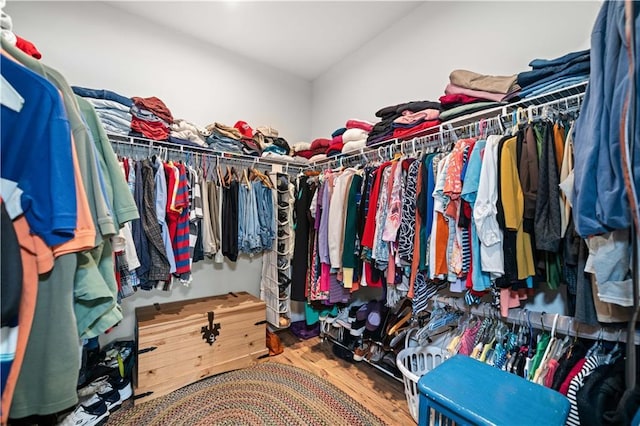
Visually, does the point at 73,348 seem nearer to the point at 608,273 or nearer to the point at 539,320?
the point at 608,273

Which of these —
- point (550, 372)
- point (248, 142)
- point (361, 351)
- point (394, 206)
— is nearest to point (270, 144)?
point (248, 142)

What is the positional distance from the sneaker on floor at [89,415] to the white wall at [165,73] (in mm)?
599

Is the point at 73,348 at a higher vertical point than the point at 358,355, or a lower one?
higher

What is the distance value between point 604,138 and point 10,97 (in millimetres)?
1456

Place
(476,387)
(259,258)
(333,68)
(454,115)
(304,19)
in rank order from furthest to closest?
(333,68) < (259,258) < (304,19) < (454,115) < (476,387)

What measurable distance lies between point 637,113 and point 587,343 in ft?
3.65

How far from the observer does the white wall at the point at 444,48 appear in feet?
5.13

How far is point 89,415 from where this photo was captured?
5.11ft

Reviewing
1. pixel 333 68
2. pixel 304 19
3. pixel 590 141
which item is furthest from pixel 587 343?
pixel 333 68

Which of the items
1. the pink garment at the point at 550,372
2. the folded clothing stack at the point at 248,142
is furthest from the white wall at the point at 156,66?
the pink garment at the point at 550,372

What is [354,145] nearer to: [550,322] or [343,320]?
[343,320]

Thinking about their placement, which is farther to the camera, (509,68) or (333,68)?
(333,68)

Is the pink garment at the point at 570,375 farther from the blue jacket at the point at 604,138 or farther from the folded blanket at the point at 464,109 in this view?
the folded blanket at the point at 464,109

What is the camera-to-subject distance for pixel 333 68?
122 inches
